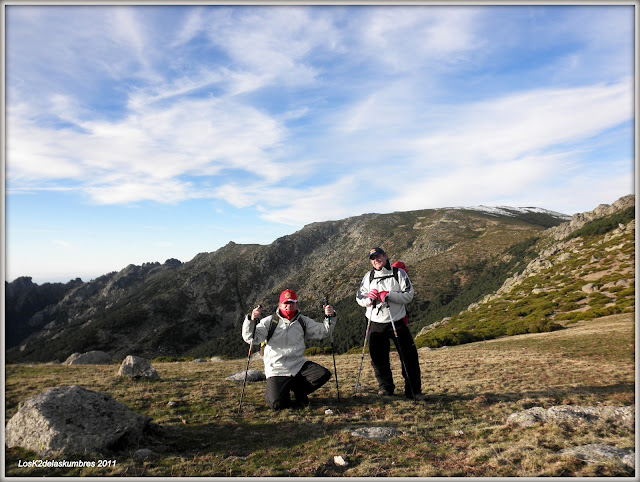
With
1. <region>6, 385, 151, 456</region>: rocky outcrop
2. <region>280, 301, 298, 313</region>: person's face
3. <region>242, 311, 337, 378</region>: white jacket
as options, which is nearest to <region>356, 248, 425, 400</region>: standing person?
<region>242, 311, 337, 378</region>: white jacket

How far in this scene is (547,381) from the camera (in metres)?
12.0

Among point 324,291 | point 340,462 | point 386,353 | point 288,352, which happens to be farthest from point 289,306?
point 324,291

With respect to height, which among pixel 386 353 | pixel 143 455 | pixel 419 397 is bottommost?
pixel 419 397

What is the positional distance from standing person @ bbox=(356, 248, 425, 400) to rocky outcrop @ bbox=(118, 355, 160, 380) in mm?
10548

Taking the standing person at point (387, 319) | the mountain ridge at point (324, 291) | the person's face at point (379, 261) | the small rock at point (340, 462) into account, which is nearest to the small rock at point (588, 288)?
the standing person at point (387, 319)

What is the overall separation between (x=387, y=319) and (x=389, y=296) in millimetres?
884

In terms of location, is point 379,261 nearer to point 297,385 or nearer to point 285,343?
point 285,343

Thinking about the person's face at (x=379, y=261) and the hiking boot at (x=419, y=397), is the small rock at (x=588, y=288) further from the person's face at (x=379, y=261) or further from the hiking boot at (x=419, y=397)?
the person's face at (x=379, y=261)

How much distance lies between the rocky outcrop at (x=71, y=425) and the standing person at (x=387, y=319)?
6.88 metres

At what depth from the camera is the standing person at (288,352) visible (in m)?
9.98

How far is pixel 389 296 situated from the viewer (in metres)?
10.2

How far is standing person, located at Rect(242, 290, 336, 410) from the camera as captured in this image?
9984 millimetres

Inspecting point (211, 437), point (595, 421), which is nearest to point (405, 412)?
point (595, 421)

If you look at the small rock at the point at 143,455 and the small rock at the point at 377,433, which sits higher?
the small rock at the point at 143,455
